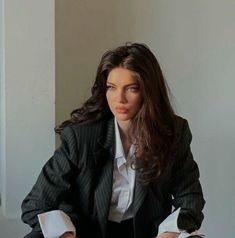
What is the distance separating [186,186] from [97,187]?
26 centimetres

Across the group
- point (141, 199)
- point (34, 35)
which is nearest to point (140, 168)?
point (141, 199)

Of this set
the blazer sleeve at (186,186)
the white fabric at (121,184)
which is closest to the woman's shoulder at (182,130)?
the blazer sleeve at (186,186)

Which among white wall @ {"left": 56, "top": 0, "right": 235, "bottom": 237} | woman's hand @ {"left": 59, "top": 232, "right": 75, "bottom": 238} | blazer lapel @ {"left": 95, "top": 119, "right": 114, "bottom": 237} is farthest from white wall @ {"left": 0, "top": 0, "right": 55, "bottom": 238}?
woman's hand @ {"left": 59, "top": 232, "right": 75, "bottom": 238}

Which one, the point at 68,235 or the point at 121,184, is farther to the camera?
the point at 121,184

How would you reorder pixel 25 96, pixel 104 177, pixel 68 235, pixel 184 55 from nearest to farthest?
pixel 68 235 < pixel 104 177 < pixel 25 96 < pixel 184 55

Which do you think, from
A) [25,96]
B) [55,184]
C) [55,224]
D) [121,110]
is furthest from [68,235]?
[25,96]

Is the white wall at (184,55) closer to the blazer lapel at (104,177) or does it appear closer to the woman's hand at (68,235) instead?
the blazer lapel at (104,177)

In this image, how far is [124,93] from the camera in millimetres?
1475

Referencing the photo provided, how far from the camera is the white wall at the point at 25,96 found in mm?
1689

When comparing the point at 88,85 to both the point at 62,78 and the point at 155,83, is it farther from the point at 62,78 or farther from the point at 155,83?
the point at 155,83

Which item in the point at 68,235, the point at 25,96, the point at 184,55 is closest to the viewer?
the point at 68,235

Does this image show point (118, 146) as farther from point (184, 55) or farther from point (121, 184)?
point (184, 55)

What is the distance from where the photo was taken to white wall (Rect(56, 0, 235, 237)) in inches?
75.5

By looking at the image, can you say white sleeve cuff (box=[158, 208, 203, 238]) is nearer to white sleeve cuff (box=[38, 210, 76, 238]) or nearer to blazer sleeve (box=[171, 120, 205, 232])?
blazer sleeve (box=[171, 120, 205, 232])
